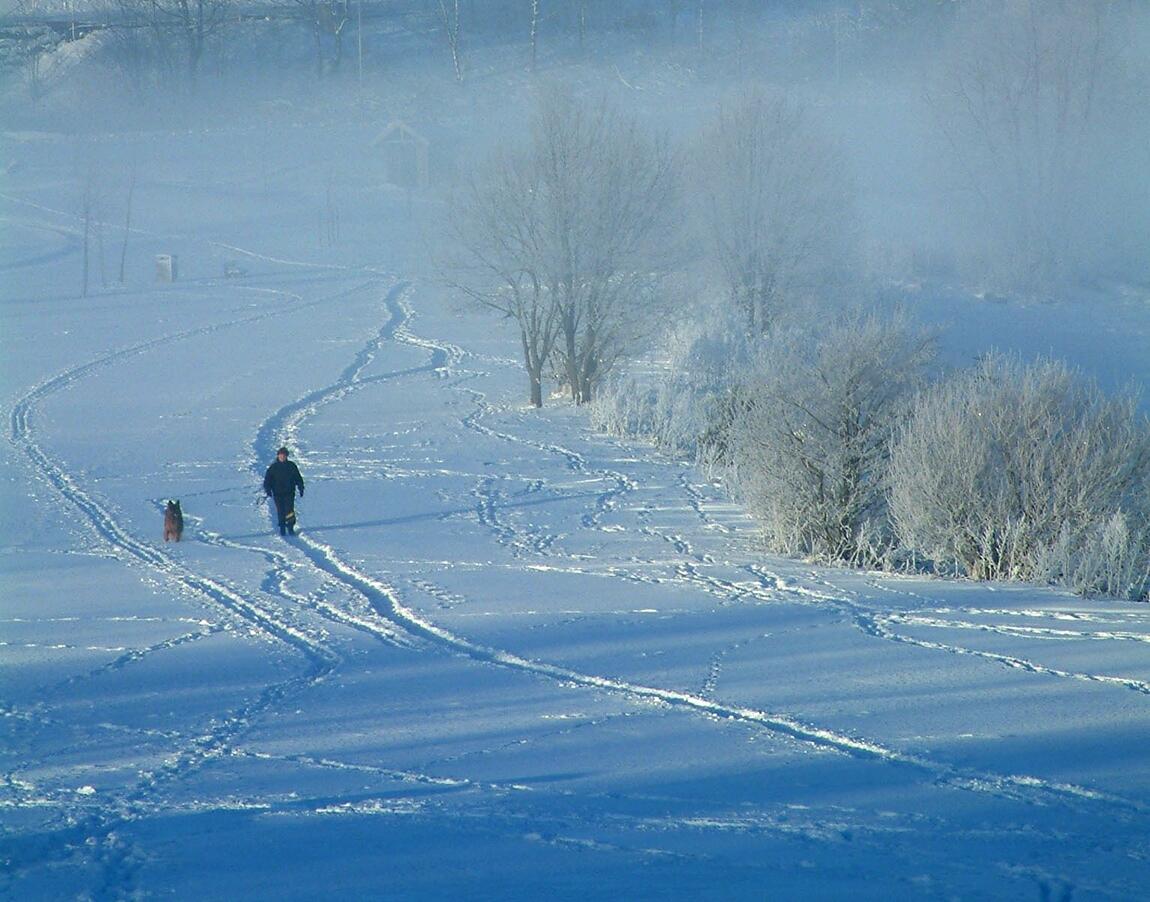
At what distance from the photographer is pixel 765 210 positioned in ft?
98.8

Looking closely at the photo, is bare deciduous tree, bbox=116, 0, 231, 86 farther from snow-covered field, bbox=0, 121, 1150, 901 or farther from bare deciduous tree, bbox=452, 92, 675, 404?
snow-covered field, bbox=0, 121, 1150, 901

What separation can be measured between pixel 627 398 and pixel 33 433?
10.2 m

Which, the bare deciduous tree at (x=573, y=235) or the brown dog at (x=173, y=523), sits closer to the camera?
the brown dog at (x=173, y=523)

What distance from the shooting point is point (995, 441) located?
12047 mm

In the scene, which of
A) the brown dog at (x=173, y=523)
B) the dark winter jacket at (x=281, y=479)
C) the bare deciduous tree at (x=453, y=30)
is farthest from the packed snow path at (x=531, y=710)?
the bare deciduous tree at (x=453, y=30)

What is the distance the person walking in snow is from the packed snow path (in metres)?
0.27

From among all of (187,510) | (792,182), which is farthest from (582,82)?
(187,510)

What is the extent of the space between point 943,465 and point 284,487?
6973 millimetres

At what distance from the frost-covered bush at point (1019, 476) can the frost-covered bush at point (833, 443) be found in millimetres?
577

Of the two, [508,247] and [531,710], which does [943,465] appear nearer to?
[531,710]

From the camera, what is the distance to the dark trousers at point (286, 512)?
1334 centimetres

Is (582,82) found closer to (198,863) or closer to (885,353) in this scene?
(885,353)

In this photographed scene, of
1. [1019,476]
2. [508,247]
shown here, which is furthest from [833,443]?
[508,247]

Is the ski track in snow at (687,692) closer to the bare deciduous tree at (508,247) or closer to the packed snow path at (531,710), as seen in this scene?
the packed snow path at (531,710)
